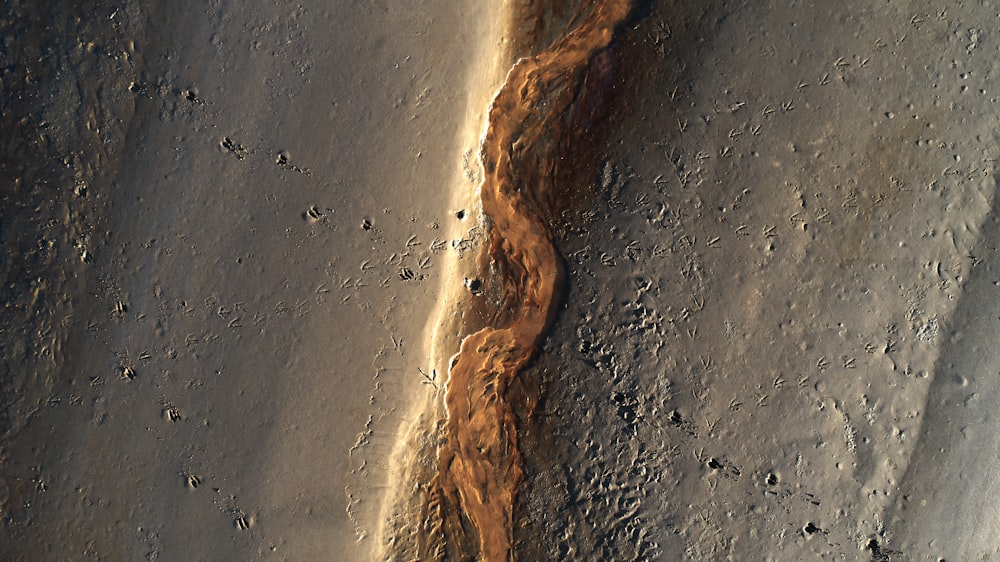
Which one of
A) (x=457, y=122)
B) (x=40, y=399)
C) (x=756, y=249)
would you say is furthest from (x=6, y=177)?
(x=756, y=249)

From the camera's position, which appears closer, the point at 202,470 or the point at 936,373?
the point at 936,373

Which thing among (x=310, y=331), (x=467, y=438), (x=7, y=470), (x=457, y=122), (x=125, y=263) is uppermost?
(x=457, y=122)

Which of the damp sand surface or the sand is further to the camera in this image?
the damp sand surface

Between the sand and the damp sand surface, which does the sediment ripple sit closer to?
the sand

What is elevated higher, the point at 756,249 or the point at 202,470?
the point at 756,249

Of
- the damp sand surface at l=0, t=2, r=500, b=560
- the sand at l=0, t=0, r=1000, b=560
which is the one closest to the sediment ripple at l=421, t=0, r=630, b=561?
the sand at l=0, t=0, r=1000, b=560

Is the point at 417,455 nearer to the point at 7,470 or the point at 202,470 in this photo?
the point at 202,470

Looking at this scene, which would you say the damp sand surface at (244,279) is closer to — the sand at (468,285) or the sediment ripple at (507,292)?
the sand at (468,285)
